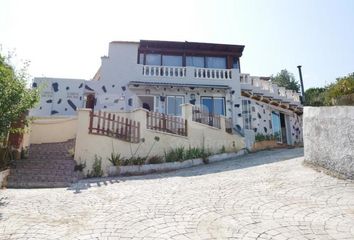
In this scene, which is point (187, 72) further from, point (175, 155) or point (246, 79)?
point (175, 155)

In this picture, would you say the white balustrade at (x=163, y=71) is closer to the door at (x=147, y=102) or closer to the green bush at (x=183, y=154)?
the door at (x=147, y=102)

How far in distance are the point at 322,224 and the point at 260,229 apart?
1.10 meters

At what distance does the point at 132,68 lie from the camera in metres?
18.6

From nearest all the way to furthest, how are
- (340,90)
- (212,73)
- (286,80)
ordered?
(340,90)
(212,73)
(286,80)

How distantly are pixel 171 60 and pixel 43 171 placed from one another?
1330cm

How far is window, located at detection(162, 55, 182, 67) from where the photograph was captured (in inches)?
818

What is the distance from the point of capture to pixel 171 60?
20.9 m

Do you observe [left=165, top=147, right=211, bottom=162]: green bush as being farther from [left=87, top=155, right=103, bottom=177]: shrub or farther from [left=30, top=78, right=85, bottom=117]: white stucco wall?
[left=30, top=78, right=85, bottom=117]: white stucco wall

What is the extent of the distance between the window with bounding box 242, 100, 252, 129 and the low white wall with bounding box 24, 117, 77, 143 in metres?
10.5

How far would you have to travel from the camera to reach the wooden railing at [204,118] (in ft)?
48.1

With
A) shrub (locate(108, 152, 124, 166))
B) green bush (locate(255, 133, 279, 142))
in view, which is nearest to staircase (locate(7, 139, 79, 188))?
shrub (locate(108, 152, 124, 166))

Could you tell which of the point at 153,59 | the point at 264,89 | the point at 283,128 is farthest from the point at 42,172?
the point at 283,128

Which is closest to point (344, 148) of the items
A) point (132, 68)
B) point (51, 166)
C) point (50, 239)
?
point (50, 239)

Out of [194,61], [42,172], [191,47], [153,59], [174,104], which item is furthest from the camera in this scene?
[194,61]
